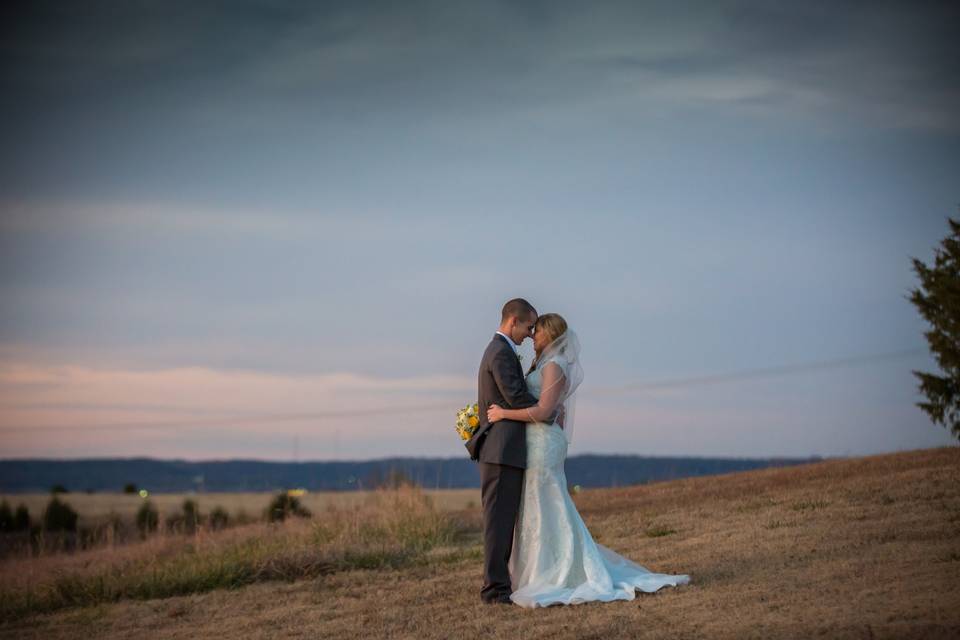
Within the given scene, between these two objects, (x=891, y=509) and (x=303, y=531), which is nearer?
(x=891, y=509)

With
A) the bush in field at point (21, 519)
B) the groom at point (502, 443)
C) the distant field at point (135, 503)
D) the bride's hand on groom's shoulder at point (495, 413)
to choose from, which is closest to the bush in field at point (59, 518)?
the distant field at point (135, 503)

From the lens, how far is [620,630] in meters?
9.06

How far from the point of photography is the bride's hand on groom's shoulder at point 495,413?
10.2 metres

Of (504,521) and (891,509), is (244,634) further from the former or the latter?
(891,509)

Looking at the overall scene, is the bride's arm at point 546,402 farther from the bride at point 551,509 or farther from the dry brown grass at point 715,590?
the dry brown grass at point 715,590

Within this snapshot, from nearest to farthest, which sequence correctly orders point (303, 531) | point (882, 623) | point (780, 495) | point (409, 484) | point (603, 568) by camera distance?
1. point (882, 623)
2. point (603, 568)
3. point (780, 495)
4. point (303, 531)
5. point (409, 484)

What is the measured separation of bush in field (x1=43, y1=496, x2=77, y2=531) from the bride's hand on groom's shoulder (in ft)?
105

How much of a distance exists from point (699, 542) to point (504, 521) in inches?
149

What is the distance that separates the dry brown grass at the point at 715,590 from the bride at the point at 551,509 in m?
0.30

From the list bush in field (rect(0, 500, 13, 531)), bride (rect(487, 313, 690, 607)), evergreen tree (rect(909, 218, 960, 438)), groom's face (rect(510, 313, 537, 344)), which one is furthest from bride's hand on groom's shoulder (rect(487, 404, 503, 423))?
bush in field (rect(0, 500, 13, 531))

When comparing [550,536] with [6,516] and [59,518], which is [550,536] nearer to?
[59,518]

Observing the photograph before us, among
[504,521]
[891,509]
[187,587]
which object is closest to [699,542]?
[891,509]

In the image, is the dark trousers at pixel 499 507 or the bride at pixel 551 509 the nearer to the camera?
the bride at pixel 551 509

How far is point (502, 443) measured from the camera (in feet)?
33.9
